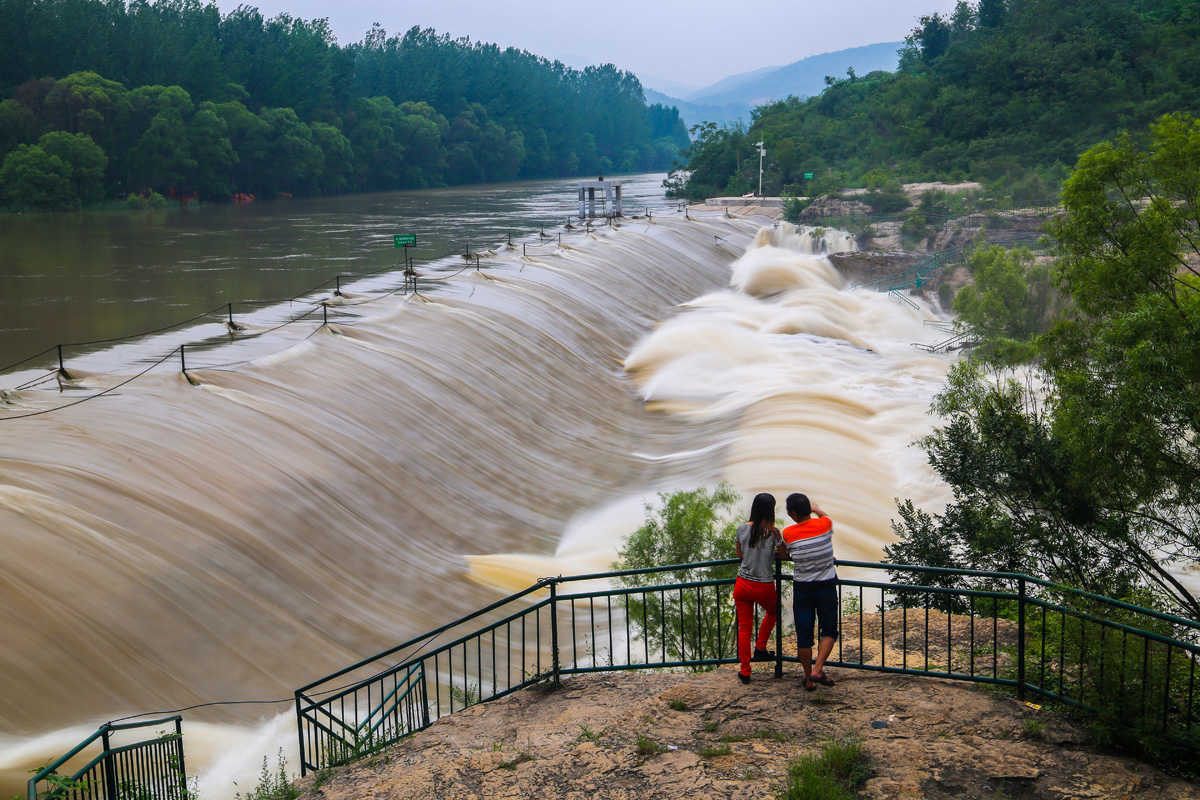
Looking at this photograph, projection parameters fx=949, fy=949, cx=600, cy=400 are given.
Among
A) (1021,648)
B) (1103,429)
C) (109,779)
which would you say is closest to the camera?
(109,779)

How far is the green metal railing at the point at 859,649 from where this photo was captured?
7852 mm

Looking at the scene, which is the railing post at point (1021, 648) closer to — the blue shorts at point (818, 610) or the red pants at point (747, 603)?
the blue shorts at point (818, 610)

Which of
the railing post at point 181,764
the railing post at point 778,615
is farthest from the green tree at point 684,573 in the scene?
the railing post at point 181,764

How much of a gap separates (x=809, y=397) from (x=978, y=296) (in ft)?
57.3

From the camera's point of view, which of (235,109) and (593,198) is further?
(235,109)

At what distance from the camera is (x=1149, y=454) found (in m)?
12.9

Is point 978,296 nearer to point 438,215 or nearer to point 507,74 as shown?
point 438,215

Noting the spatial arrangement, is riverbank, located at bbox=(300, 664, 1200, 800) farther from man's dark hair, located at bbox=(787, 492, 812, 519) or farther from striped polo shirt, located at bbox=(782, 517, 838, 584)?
man's dark hair, located at bbox=(787, 492, 812, 519)

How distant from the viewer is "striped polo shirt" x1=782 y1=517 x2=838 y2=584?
8320mm

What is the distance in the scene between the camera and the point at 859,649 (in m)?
10.3

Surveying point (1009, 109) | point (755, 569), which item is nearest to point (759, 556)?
point (755, 569)

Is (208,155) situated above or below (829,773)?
above

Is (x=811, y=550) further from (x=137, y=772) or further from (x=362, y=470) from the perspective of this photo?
(x=362, y=470)

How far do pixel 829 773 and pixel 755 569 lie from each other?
2140 millimetres
